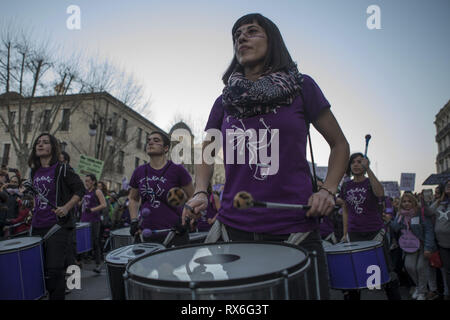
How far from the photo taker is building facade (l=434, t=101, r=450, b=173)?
197ft

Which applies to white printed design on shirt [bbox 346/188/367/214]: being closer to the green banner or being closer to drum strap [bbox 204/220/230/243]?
drum strap [bbox 204/220/230/243]

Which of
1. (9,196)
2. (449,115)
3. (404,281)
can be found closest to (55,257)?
(9,196)

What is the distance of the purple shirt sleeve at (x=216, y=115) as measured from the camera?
2.09 m

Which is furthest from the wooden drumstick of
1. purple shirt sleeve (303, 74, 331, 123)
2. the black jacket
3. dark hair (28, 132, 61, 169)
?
dark hair (28, 132, 61, 169)

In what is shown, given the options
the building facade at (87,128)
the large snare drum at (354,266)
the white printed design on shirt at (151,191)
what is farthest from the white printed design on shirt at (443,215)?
the building facade at (87,128)

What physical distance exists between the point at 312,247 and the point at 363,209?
12.2 ft

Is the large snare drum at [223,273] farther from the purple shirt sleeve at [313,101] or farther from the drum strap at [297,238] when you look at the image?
the purple shirt sleeve at [313,101]

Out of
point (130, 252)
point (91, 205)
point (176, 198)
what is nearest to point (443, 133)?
point (91, 205)

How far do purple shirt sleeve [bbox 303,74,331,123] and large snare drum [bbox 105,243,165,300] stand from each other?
195 centimetres

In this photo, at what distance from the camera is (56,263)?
3.91m

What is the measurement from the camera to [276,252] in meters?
1.41
